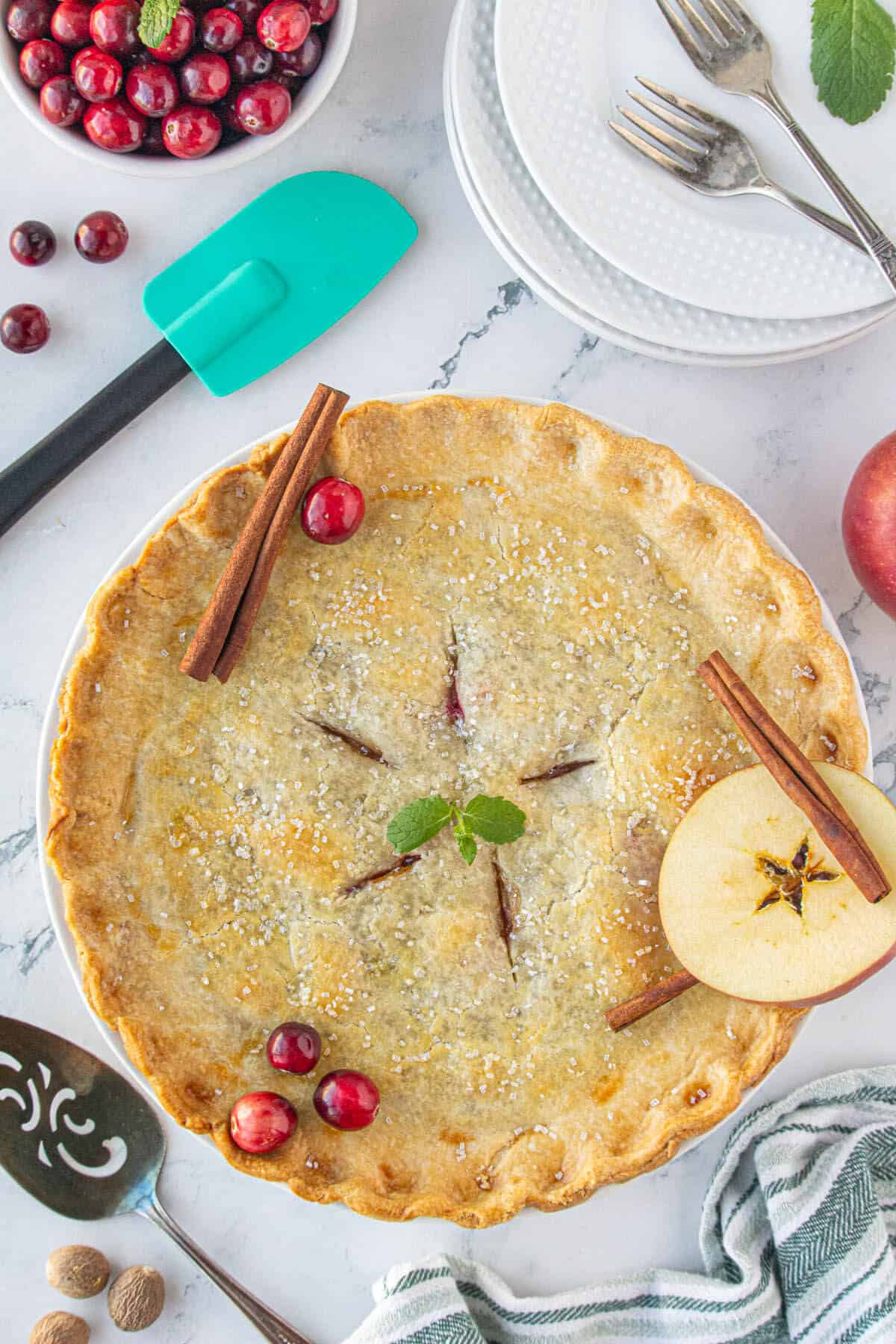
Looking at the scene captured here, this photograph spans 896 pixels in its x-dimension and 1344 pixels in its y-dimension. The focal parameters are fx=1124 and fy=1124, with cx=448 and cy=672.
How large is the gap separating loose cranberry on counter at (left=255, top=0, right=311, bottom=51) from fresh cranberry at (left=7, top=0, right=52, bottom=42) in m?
0.39

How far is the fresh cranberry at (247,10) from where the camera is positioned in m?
2.02

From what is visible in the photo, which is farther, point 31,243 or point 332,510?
point 31,243

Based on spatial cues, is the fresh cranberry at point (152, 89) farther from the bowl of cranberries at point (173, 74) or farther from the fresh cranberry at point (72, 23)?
the fresh cranberry at point (72, 23)

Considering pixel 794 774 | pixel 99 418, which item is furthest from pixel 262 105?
pixel 794 774

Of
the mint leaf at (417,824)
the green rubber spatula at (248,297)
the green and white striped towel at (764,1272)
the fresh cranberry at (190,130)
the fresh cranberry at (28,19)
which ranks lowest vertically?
the green and white striped towel at (764,1272)

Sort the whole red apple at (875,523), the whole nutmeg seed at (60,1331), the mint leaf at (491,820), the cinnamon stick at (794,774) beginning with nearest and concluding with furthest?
1. the cinnamon stick at (794,774)
2. the mint leaf at (491,820)
3. the whole red apple at (875,523)
4. the whole nutmeg seed at (60,1331)

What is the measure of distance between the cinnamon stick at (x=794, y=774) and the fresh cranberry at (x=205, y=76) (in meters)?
1.36

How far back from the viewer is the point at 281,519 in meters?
1.99

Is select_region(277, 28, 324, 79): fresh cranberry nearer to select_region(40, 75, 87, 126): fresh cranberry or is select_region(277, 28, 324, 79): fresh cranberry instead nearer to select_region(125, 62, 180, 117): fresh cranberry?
select_region(125, 62, 180, 117): fresh cranberry

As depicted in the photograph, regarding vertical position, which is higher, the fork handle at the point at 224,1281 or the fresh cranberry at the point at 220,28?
the fresh cranberry at the point at 220,28

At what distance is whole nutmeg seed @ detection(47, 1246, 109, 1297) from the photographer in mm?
2254

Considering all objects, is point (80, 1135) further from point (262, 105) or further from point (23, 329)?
point (262, 105)

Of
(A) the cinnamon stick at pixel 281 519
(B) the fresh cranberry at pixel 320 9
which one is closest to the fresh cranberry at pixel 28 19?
(B) the fresh cranberry at pixel 320 9

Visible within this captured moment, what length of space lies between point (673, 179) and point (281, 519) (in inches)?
38.2
